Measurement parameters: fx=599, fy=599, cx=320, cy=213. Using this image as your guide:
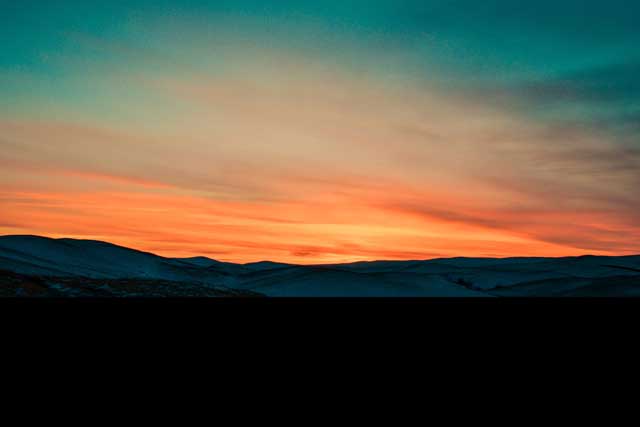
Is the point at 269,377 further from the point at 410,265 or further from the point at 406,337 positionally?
the point at 410,265

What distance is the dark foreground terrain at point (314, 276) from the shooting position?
201 feet

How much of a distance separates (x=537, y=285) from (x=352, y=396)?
7238 cm

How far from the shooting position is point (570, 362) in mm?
8586

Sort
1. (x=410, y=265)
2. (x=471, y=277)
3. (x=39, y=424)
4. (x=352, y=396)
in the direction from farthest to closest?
(x=410, y=265), (x=471, y=277), (x=352, y=396), (x=39, y=424)

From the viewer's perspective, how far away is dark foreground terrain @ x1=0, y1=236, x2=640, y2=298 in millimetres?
61250

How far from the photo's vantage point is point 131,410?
559cm

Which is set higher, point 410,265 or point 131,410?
point 410,265

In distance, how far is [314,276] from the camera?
71.8 metres

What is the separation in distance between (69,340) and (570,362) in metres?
8.26

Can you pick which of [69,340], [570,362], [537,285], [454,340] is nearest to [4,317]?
[69,340]

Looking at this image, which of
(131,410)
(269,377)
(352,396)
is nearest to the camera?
(131,410)

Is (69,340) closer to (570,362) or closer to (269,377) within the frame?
(269,377)

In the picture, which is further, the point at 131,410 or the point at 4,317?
the point at 4,317

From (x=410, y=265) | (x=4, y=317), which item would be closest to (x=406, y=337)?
(x=4, y=317)
